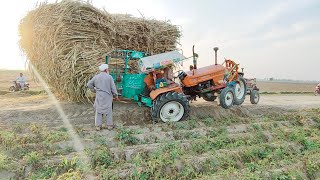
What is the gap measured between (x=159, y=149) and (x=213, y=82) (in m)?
4.00

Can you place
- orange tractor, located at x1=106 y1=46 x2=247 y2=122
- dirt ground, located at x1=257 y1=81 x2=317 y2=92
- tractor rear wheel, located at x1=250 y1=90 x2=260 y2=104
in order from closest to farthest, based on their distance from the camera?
orange tractor, located at x1=106 y1=46 x2=247 y2=122 < tractor rear wheel, located at x1=250 y1=90 x2=260 y2=104 < dirt ground, located at x1=257 y1=81 x2=317 y2=92

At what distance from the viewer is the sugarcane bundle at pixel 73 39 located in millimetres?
8031

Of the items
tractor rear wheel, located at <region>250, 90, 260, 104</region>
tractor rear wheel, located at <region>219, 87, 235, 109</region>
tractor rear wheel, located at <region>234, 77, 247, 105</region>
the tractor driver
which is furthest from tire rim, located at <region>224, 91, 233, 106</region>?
tractor rear wheel, located at <region>250, 90, 260, 104</region>

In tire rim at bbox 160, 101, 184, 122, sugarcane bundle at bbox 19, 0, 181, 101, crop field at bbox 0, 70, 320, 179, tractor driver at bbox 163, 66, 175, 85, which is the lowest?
crop field at bbox 0, 70, 320, 179

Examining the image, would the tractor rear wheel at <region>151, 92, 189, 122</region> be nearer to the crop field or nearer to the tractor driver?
the crop field

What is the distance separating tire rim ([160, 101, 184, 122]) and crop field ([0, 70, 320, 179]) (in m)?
0.29

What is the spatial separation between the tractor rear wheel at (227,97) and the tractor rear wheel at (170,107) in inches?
58.1

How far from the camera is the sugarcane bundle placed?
8.03 meters

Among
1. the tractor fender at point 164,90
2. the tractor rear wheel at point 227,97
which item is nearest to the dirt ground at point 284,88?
the tractor rear wheel at point 227,97

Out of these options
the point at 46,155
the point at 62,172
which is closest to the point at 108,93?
the point at 46,155

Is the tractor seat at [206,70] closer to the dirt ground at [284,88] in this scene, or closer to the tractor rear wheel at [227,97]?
the tractor rear wheel at [227,97]

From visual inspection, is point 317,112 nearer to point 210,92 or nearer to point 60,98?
point 210,92

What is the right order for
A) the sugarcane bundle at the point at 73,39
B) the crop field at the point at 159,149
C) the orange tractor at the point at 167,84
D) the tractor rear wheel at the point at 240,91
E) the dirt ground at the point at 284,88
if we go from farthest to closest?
the dirt ground at the point at 284,88
the tractor rear wheel at the point at 240,91
the sugarcane bundle at the point at 73,39
the orange tractor at the point at 167,84
the crop field at the point at 159,149

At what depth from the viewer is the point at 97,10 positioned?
845 centimetres
